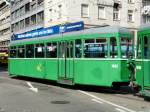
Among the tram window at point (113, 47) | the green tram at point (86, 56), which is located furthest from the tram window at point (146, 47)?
the tram window at point (113, 47)

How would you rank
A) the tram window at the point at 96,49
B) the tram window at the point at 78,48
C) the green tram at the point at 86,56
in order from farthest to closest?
the tram window at the point at 78,48
the tram window at the point at 96,49
the green tram at the point at 86,56

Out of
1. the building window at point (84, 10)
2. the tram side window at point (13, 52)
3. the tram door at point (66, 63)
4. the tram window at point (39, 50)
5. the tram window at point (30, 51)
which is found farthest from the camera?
the building window at point (84, 10)

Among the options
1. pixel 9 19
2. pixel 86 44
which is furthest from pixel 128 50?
pixel 9 19

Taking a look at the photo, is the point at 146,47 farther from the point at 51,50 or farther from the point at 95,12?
the point at 95,12

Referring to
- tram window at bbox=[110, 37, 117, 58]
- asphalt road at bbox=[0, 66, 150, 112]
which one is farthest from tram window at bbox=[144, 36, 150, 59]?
tram window at bbox=[110, 37, 117, 58]

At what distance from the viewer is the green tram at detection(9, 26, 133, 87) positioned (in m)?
18.2

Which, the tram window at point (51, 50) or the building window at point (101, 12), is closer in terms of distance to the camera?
Answer: the tram window at point (51, 50)

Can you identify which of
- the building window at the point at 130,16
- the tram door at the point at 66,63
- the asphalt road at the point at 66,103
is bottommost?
the asphalt road at the point at 66,103

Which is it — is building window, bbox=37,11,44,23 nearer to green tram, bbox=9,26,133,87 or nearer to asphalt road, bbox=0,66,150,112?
Answer: green tram, bbox=9,26,133,87

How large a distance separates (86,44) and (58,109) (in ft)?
21.4

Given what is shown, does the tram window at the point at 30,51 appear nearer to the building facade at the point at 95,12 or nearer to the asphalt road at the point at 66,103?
the asphalt road at the point at 66,103

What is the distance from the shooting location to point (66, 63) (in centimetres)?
2120

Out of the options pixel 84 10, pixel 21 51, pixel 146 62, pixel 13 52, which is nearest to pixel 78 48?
pixel 146 62

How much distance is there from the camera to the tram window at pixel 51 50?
2267 centimetres
